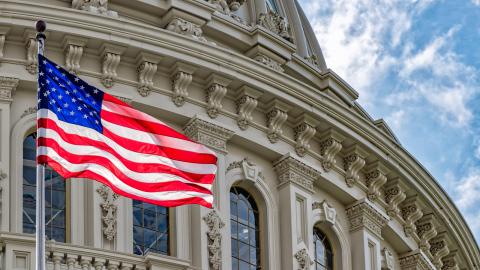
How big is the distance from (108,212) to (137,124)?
723cm

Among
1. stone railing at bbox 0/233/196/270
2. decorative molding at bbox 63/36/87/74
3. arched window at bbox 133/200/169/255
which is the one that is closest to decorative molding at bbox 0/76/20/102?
decorative molding at bbox 63/36/87/74

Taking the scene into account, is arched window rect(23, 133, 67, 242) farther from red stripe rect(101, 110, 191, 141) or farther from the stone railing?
red stripe rect(101, 110, 191, 141)

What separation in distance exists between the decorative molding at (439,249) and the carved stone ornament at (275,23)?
6.39m

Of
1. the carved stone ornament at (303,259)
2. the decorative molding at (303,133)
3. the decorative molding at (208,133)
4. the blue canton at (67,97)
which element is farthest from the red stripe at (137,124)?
the decorative molding at (303,133)

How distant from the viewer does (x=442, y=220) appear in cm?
5256

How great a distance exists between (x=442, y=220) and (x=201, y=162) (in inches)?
672

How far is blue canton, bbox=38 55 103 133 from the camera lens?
34.7 metres

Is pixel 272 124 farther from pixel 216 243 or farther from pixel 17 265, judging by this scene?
pixel 17 265

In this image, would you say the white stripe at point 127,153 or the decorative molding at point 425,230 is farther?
the decorative molding at point 425,230

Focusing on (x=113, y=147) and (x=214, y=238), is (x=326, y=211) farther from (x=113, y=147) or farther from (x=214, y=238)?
(x=113, y=147)

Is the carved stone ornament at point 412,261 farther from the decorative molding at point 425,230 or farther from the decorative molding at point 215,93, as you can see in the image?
the decorative molding at point 215,93

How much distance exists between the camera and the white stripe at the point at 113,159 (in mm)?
34281

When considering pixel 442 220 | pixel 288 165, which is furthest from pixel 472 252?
pixel 288 165

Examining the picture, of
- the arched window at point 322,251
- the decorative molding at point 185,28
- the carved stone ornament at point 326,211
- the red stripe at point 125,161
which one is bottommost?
the red stripe at point 125,161
